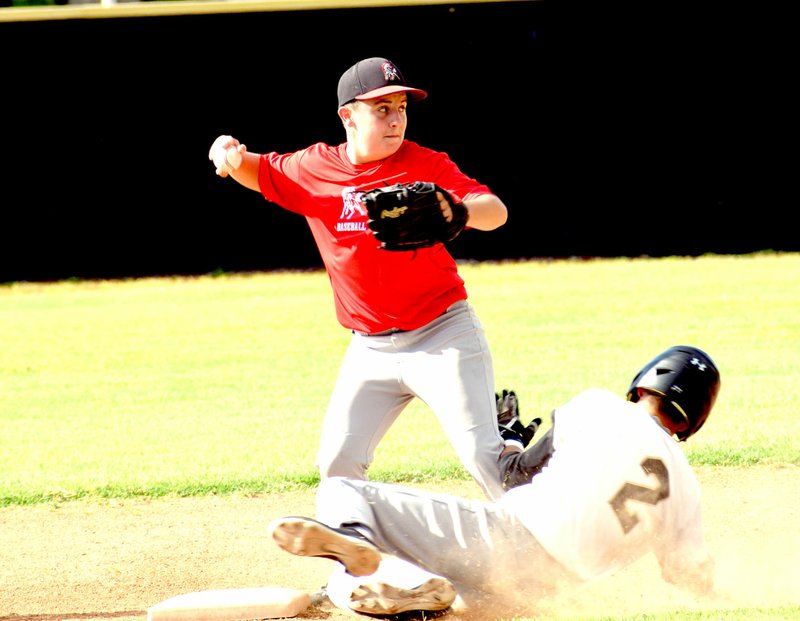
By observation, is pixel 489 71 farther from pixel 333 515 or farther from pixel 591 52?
pixel 333 515

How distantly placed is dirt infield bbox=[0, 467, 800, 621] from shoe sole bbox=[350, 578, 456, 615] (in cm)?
19

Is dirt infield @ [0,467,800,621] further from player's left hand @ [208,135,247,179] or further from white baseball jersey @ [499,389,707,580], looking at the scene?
player's left hand @ [208,135,247,179]

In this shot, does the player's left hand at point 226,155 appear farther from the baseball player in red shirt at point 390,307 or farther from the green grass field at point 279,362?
the green grass field at point 279,362

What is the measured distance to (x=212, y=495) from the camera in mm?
6355

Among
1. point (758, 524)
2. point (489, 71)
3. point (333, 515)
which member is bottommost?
point (758, 524)

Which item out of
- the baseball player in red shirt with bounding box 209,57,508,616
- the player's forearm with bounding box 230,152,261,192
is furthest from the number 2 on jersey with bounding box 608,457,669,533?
the player's forearm with bounding box 230,152,261,192

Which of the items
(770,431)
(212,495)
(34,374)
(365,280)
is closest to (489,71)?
(34,374)

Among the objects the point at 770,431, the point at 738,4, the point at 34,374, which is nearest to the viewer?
the point at 770,431

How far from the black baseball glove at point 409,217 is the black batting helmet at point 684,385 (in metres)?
0.95

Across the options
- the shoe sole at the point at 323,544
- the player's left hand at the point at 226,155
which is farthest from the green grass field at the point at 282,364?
the player's left hand at the point at 226,155

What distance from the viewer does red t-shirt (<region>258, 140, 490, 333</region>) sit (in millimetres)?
4617

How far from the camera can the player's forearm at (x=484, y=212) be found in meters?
4.40

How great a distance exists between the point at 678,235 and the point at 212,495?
11991mm

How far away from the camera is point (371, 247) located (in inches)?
182
